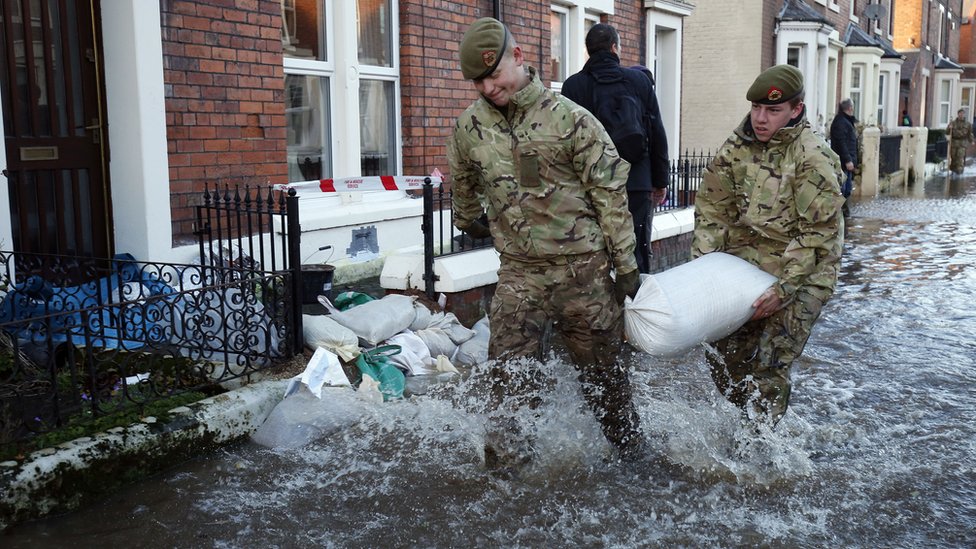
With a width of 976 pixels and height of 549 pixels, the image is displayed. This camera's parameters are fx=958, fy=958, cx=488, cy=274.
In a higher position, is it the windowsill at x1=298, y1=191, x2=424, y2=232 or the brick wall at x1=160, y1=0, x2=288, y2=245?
the brick wall at x1=160, y1=0, x2=288, y2=245

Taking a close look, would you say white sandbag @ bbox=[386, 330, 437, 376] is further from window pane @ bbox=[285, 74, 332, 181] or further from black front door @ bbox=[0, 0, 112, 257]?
window pane @ bbox=[285, 74, 332, 181]

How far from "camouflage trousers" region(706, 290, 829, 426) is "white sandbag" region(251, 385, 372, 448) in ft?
6.18

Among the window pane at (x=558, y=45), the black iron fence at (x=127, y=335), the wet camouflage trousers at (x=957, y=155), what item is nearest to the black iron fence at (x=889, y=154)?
the wet camouflage trousers at (x=957, y=155)

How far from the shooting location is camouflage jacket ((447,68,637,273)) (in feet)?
12.9

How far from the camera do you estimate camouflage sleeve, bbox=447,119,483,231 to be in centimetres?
418

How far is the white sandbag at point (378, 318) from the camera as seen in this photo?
592cm

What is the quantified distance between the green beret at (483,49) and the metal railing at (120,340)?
1.93m

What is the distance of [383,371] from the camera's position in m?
5.58

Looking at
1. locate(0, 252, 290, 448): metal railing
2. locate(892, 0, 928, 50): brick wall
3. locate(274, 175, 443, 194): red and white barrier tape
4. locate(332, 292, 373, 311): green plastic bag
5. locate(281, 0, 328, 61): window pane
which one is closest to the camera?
locate(0, 252, 290, 448): metal railing

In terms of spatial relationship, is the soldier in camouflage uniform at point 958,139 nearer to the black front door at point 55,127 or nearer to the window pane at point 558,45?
the window pane at point 558,45

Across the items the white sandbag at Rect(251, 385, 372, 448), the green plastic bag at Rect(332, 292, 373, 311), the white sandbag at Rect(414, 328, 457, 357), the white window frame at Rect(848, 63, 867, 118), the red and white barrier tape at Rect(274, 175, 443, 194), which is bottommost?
the white sandbag at Rect(251, 385, 372, 448)

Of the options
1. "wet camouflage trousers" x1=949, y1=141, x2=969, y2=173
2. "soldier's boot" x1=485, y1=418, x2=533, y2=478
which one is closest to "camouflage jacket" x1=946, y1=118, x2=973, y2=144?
"wet camouflage trousers" x1=949, y1=141, x2=969, y2=173

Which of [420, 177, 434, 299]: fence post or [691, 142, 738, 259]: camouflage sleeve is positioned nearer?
[691, 142, 738, 259]: camouflage sleeve

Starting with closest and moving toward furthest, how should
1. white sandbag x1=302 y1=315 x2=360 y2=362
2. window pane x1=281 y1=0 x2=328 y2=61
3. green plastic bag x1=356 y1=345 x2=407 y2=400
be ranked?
green plastic bag x1=356 y1=345 x2=407 y2=400 < white sandbag x1=302 y1=315 x2=360 y2=362 < window pane x1=281 y1=0 x2=328 y2=61
